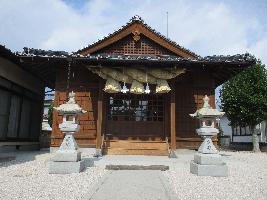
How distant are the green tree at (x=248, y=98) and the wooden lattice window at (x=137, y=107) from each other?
10.9 m

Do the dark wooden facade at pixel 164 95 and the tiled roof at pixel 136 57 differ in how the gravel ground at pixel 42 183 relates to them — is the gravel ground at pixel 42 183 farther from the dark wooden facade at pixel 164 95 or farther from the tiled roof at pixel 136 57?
the tiled roof at pixel 136 57

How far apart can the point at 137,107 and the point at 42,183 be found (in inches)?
315

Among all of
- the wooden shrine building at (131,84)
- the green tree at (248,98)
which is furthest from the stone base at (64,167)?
the green tree at (248,98)

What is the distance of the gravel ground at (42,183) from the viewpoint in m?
5.59

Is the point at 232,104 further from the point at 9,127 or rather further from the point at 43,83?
the point at 9,127

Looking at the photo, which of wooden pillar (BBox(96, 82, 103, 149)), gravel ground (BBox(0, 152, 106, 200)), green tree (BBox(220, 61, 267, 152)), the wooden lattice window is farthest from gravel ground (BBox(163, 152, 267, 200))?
green tree (BBox(220, 61, 267, 152))

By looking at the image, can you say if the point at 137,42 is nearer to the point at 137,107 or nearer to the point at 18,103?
the point at 137,107

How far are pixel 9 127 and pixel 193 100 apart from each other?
9.75 meters

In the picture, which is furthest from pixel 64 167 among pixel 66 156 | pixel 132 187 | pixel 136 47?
pixel 136 47

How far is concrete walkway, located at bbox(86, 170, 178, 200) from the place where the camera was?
17.8ft

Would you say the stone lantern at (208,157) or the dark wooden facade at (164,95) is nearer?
the stone lantern at (208,157)

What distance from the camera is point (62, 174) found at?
8094 millimetres

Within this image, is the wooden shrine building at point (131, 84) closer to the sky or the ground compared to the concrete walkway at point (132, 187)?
closer to the sky

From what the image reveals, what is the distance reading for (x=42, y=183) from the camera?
6.75 m
